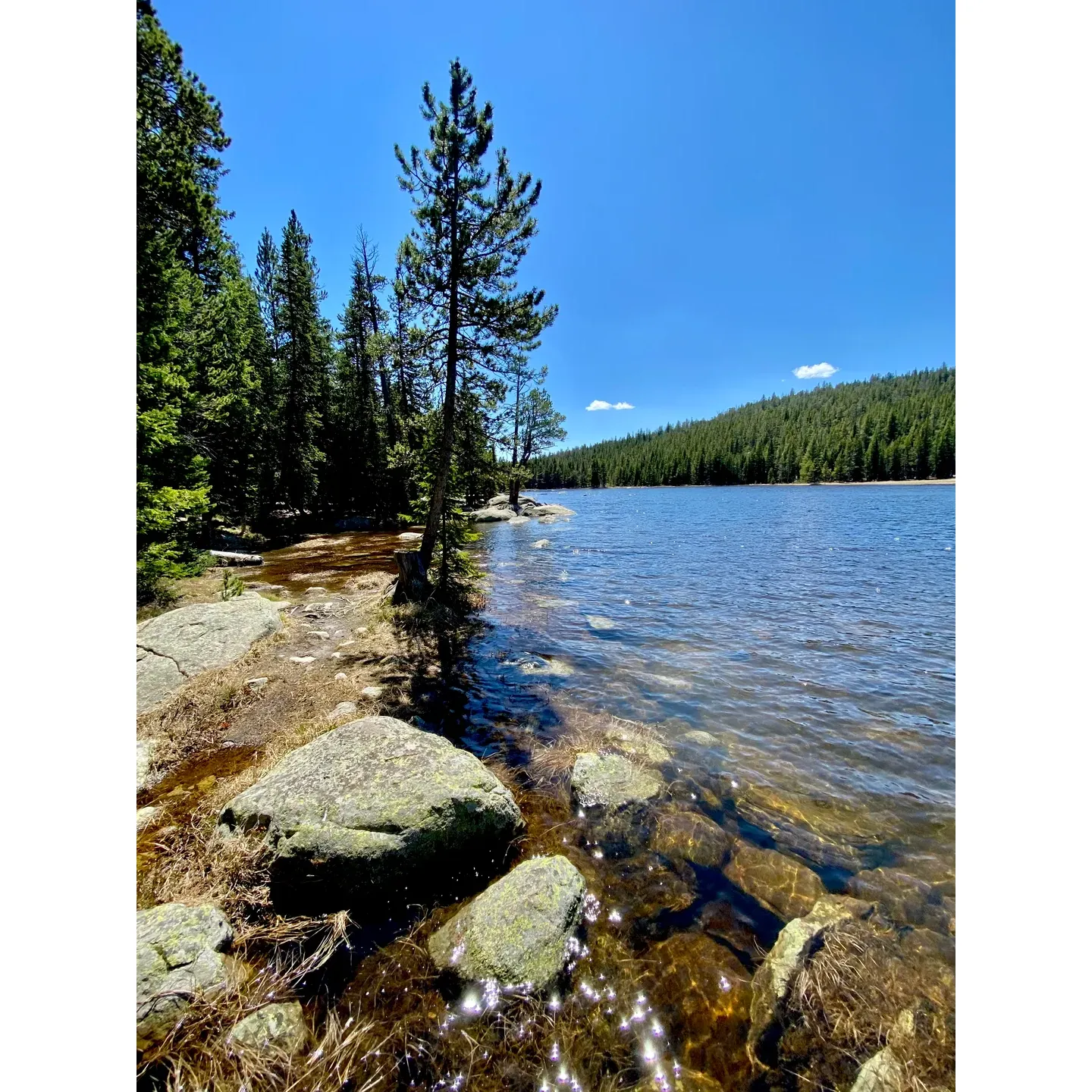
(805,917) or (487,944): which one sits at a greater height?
(487,944)

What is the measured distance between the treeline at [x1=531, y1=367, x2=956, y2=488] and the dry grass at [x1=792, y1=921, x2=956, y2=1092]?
91.9 meters

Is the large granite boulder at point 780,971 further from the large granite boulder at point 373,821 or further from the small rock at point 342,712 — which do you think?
the small rock at point 342,712

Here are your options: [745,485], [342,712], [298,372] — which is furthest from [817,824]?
[745,485]

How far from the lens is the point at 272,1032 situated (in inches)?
100

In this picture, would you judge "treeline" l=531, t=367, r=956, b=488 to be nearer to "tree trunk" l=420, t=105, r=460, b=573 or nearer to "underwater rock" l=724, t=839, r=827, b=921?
"tree trunk" l=420, t=105, r=460, b=573

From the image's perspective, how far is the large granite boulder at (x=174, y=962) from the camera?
2.44 m

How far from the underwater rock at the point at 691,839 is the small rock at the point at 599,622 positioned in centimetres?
702

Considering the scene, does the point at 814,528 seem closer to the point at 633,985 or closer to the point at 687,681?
the point at 687,681

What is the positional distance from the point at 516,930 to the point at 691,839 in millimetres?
2269

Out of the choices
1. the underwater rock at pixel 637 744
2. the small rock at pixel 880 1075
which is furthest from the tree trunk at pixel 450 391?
the small rock at pixel 880 1075

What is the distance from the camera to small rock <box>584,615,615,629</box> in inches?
472

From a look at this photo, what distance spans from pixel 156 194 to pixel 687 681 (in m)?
14.8
